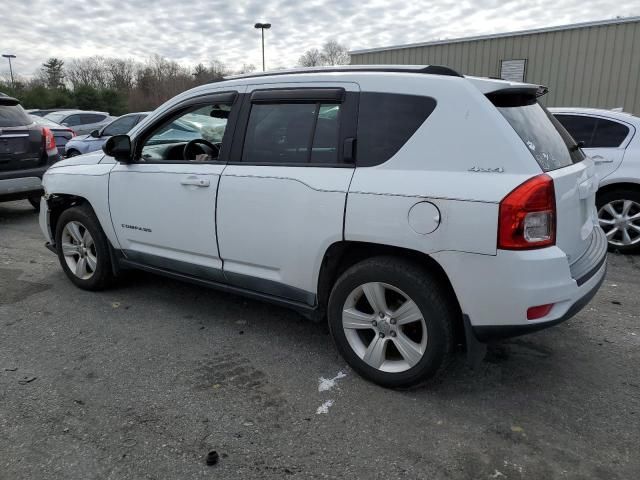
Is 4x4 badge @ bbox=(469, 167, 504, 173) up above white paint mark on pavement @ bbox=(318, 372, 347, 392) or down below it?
above

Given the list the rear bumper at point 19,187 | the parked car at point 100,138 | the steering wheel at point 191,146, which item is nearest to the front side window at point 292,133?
the steering wheel at point 191,146

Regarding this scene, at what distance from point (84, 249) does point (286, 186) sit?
2.46 metres

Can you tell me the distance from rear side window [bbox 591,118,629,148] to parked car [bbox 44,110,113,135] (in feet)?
47.0

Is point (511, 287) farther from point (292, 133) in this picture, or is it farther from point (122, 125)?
point (122, 125)

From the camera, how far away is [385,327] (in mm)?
2943

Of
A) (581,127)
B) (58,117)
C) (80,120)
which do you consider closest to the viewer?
(581,127)

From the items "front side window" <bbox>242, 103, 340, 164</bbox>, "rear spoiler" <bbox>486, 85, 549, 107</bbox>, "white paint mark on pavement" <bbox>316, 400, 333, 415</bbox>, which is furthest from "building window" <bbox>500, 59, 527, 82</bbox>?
"white paint mark on pavement" <bbox>316, 400, 333, 415</bbox>

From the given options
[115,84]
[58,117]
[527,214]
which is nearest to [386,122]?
[527,214]

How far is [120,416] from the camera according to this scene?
2.79m

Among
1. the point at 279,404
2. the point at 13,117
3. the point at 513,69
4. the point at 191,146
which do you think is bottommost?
the point at 279,404

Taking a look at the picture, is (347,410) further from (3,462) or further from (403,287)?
(3,462)

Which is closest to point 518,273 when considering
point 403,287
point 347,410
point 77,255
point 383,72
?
point 403,287

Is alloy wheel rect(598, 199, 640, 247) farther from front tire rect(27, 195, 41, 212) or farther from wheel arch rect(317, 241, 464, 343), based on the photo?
front tire rect(27, 195, 41, 212)

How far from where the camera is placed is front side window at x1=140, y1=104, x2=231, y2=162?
3.85m
